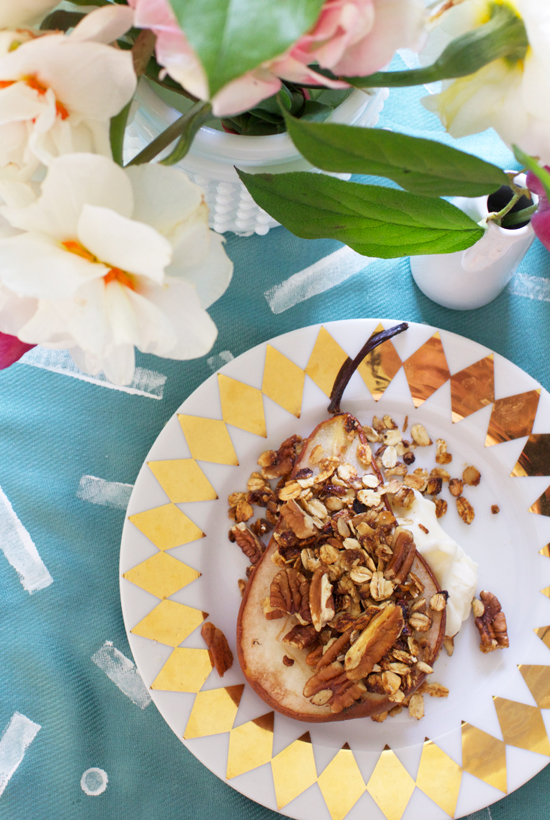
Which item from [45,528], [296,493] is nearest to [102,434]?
[45,528]

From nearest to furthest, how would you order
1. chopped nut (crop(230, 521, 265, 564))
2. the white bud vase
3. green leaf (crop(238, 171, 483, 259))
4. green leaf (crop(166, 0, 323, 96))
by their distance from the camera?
green leaf (crop(166, 0, 323, 96))
green leaf (crop(238, 171, 483, 259))
the white bud vase
chopped nut (crop(230, 521, 265, 564))

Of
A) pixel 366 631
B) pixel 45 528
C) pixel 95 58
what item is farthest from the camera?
pixel 45 528

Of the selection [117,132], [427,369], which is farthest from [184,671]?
[117,132]

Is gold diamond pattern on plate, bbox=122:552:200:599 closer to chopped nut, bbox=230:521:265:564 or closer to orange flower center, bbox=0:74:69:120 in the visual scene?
chopped nut, bbox=230:521:265:564

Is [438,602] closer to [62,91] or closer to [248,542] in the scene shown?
[248,542]

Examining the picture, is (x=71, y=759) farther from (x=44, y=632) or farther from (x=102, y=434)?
(x=102, y=434)

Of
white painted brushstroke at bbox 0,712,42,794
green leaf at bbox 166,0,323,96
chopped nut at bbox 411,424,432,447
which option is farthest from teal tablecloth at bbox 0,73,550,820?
green leaf at bbox 166,0,323,96
